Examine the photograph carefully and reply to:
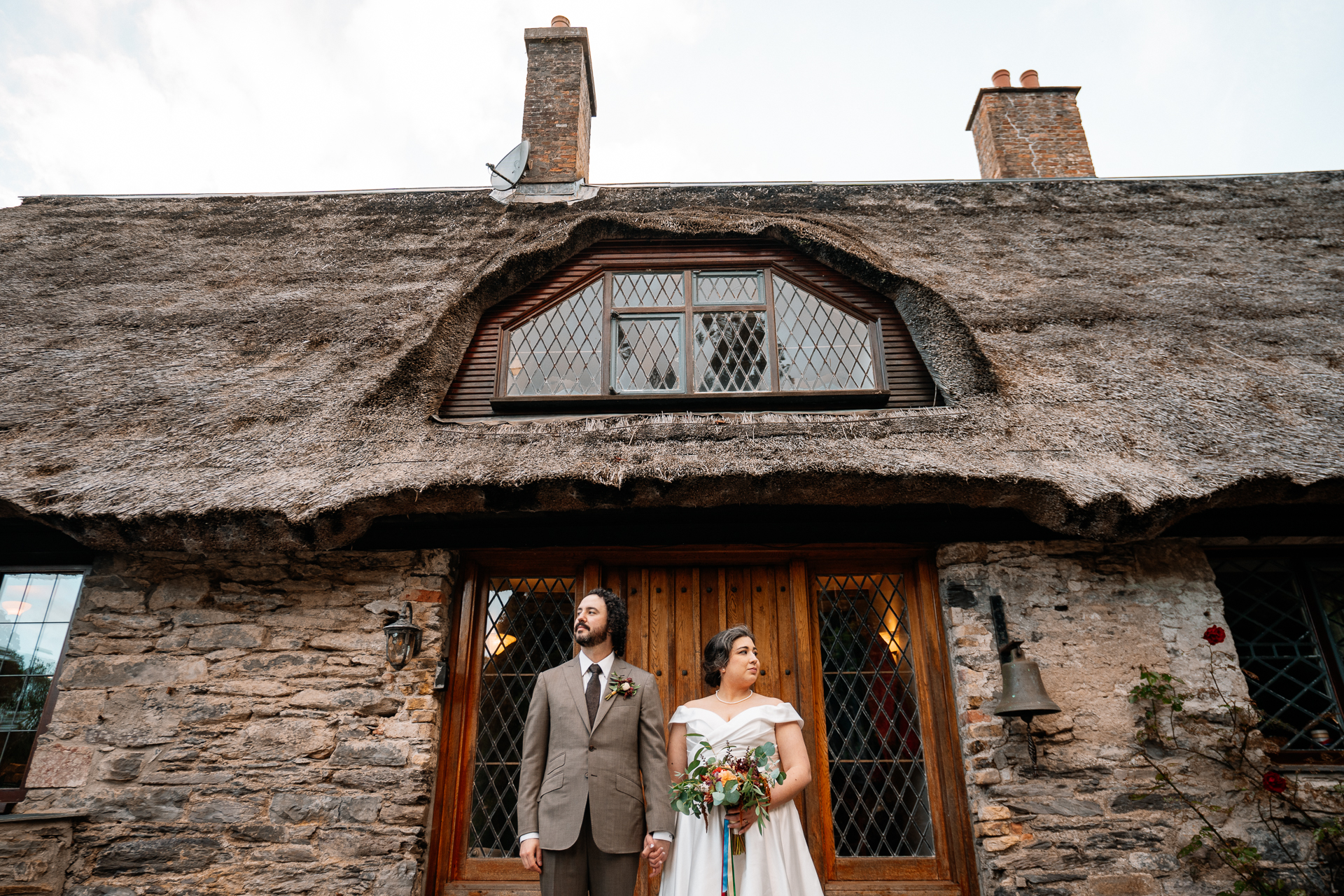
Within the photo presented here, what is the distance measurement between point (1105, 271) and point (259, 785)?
19.7ft

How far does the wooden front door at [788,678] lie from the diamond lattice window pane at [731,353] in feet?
3.96

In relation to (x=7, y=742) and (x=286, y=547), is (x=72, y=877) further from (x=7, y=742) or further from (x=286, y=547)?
(x=286, y=547)

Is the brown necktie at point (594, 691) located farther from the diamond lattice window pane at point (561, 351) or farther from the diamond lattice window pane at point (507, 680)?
the diamond lattice window pane at point (561, 351)

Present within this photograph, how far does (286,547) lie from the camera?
A: 133 inches

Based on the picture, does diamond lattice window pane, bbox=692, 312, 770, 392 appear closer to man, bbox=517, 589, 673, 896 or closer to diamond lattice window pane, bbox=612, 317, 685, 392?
diamond lattice window pane, bbox=612, 317, 685, 392

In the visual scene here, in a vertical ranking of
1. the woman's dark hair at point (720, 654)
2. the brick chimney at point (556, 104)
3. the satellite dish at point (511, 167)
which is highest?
the brick chimney at point (556, 104)

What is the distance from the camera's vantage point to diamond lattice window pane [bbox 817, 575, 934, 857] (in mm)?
3477

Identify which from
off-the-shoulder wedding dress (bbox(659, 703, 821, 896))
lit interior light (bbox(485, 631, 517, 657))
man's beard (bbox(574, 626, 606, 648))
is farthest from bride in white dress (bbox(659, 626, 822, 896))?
lit interior light (bbox(485, 631, 517, 657))

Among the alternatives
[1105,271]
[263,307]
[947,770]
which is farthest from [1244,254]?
[263,307]

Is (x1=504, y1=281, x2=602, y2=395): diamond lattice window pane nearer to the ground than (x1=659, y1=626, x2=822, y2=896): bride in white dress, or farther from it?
farther from it

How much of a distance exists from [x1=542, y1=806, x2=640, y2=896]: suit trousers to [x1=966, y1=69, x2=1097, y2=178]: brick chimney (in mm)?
7167

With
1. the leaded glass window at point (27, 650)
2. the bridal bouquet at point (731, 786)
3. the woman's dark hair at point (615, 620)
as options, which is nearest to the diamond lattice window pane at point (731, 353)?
the woman's dark hair at point (615, 620)

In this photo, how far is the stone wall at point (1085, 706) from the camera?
3.13m

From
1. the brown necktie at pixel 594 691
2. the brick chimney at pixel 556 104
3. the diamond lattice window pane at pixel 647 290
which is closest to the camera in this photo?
the brown necktie at pixel 594 691
